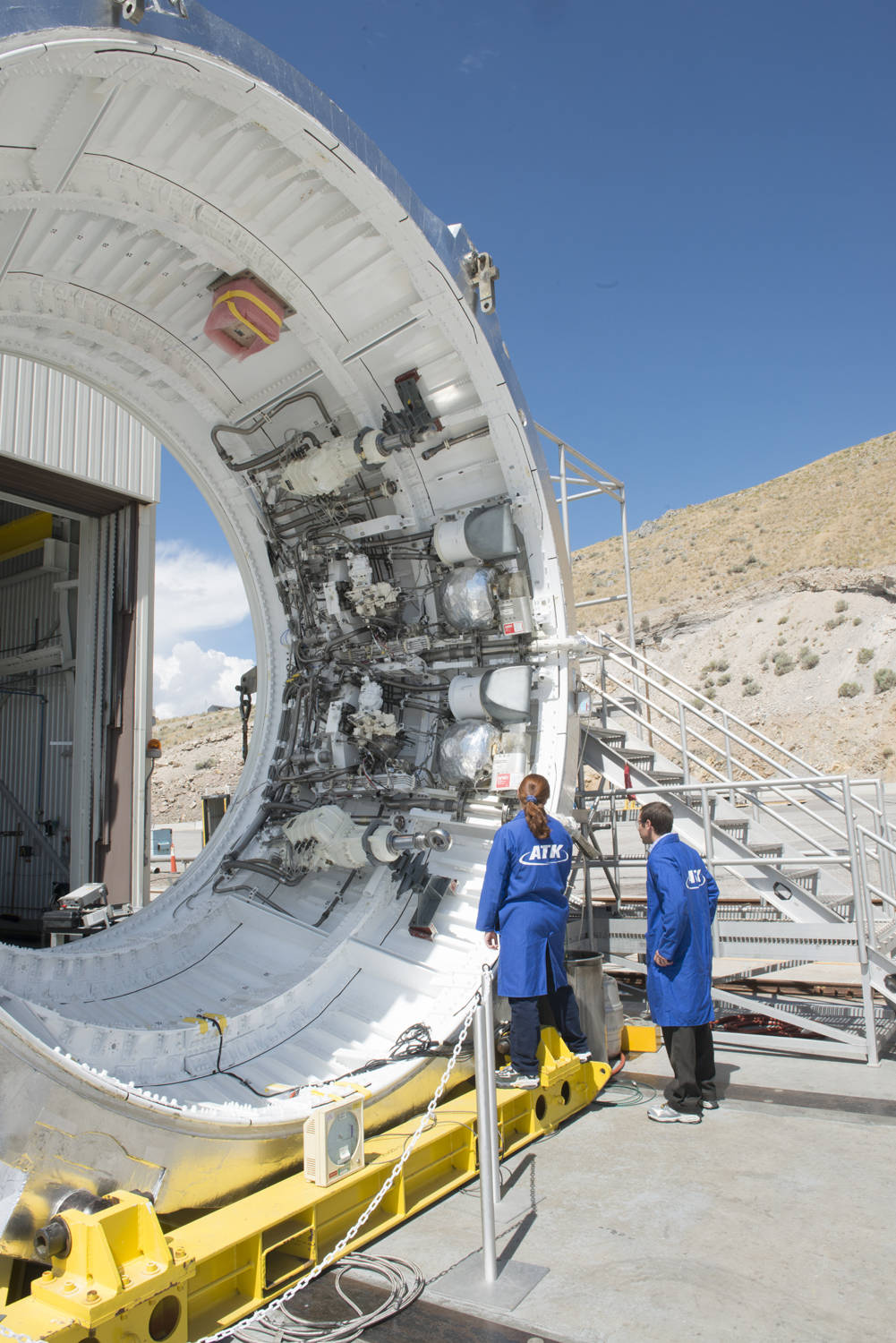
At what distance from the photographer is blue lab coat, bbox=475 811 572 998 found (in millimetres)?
4168

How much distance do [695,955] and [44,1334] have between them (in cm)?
311

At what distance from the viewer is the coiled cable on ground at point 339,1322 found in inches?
96.0

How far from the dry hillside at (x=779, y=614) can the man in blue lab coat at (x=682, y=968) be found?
22094 millimetres

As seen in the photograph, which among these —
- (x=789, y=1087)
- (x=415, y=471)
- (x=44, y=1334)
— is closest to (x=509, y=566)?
(x=415, y=471)

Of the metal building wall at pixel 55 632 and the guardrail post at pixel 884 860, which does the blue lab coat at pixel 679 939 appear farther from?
the metal building wall at pixel 55 632

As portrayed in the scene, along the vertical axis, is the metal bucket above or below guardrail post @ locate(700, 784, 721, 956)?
below

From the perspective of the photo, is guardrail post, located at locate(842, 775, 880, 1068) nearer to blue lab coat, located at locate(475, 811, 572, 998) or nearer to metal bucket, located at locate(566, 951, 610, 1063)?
metal bucket, located at locate(566, 951, 610, 1063)

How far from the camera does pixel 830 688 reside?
2858 centimetres

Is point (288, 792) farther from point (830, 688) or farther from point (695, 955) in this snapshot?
point (830, 688)

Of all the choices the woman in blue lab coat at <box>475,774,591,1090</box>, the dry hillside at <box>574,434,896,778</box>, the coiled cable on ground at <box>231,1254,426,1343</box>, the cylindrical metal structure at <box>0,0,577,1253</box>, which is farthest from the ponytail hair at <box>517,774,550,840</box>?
the dry hillside at <box>574,434,896,778</box>

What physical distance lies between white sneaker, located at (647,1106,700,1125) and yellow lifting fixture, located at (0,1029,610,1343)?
0.95 m

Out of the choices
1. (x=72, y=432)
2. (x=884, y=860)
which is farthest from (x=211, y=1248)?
(x=72, y=432)

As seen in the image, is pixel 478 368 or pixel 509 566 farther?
pixel 509 566

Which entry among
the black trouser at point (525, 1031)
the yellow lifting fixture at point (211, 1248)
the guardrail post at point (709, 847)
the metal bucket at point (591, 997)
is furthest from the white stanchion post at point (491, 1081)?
the guardrail post at point (709, 847)
